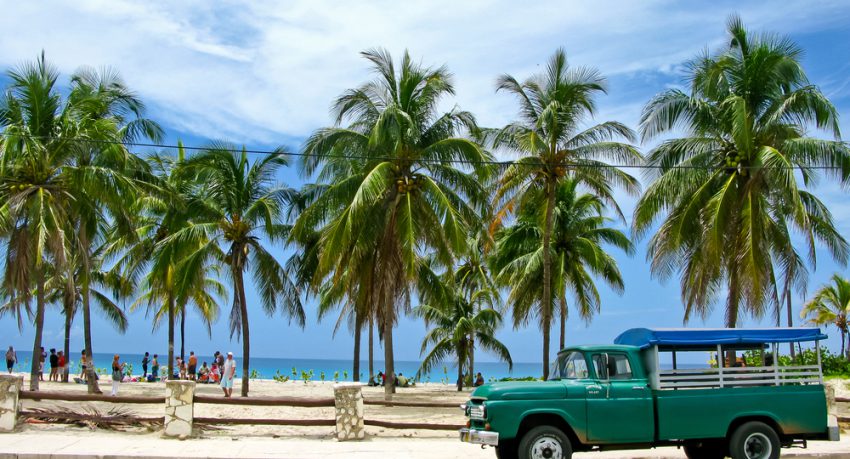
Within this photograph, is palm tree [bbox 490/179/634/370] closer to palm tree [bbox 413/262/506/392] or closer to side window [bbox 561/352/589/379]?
palm tree [bbox 413/262/506/392]

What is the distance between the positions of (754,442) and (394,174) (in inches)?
609

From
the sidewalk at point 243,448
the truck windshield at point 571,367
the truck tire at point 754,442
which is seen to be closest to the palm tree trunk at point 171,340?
the sidewalk at point 243,448

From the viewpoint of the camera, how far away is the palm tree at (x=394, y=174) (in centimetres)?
2470

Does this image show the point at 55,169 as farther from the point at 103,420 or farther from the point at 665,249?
the point at 665,249

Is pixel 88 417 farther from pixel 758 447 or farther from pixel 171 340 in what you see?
pixel 171 340

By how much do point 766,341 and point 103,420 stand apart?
1265 cm

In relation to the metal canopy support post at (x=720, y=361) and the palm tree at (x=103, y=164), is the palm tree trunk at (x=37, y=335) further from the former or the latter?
the metal canopy support post at (x=720, y=361)

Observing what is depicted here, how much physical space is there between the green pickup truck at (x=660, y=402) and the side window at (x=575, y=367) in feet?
0.05

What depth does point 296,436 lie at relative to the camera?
16375 mm

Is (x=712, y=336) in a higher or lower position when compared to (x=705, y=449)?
higher

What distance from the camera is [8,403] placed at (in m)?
15.9

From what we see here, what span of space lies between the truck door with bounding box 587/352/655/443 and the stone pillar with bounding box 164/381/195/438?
805 centimetres

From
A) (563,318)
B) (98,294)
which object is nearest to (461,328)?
(563,318)

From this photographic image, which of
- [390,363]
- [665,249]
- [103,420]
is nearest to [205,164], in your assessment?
[390,363]
